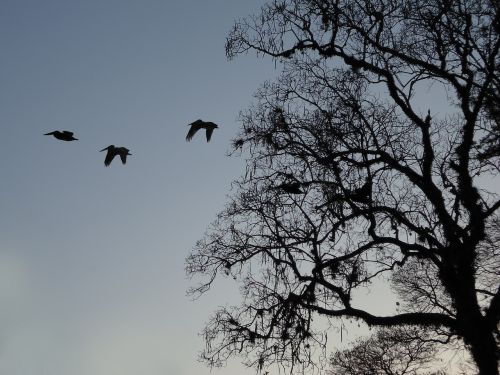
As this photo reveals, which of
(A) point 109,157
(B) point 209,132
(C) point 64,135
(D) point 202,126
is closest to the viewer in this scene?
(C) point 64,135

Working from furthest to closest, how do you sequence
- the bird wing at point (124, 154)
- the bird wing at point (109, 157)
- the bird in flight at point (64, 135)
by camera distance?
the bird wing at point (124, 154) → the bird wing at point (109, 157) → the bird in flight at point (64, 135)

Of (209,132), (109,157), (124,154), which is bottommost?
(109,157)

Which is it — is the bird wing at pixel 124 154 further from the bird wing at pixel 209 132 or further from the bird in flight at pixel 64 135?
the bird wing at pixel 209 132

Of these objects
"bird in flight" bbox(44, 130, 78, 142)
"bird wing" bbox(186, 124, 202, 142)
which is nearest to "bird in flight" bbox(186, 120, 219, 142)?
"bird wing" bbox(186, 124, 202, 142)

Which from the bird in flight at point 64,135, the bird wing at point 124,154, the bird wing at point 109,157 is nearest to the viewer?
the bird in flight at point 64,135

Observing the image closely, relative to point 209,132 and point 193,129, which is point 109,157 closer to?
point 193,129

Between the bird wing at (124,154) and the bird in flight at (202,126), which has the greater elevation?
the bird in flight at (202,126)

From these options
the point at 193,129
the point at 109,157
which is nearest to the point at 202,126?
the point at 193,129

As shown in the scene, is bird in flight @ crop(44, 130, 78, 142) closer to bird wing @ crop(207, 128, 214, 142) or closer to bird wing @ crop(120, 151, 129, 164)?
bird wing @ crop(120, 151, 129, 164)

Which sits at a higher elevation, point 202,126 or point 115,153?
point 202,126

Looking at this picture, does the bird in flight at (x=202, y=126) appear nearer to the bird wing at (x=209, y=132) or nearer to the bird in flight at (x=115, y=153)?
the bird wing at (x=209, y=132)

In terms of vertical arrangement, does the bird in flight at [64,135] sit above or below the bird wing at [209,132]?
below

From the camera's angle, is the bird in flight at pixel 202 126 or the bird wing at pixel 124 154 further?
the bird in flight at pixel 202 126

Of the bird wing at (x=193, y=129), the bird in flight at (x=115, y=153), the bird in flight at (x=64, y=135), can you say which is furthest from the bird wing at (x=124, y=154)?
the bird wing at (x=193, y=129)
